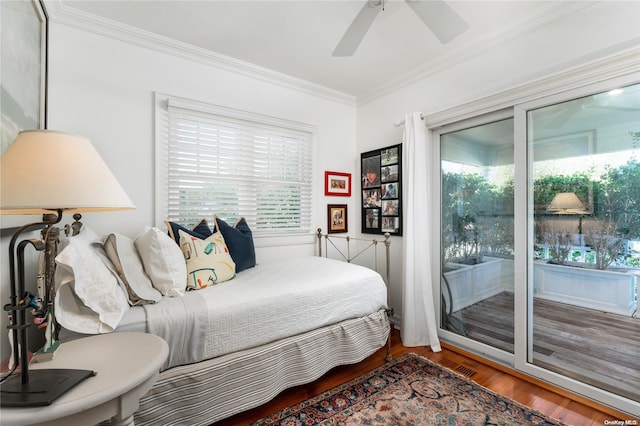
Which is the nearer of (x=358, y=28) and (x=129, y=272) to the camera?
(x=129, y=272)

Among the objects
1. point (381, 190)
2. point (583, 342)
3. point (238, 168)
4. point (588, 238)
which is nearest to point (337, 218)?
point (381, 190)

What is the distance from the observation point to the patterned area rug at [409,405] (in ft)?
5.60

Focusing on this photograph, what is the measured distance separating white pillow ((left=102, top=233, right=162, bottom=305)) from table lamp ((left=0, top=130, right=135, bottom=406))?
23.7 inches

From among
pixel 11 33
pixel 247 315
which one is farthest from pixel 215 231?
pixel 11 33

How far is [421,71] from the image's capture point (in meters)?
2.80

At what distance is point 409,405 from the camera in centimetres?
184

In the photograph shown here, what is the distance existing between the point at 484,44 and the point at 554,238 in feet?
5.23

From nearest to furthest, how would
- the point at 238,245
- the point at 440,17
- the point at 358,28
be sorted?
the point at 440,17, the point at 358,28, the point at 238,245

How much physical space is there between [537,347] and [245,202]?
8.67 ft

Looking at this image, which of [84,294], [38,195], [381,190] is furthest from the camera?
[381,190]

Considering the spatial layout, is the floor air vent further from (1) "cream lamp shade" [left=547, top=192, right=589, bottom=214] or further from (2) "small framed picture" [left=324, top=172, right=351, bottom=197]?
(2) "small framed picture" [left=324, top=172, right=351, bottom=197]

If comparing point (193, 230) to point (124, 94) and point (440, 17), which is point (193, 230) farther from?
point (440, 17)

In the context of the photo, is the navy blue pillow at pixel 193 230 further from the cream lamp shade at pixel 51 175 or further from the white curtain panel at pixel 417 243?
the white curtain panel at pixel 417 243

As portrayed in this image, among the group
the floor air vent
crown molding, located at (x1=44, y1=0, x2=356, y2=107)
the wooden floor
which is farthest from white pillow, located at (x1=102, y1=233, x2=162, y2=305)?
the floor air vent
